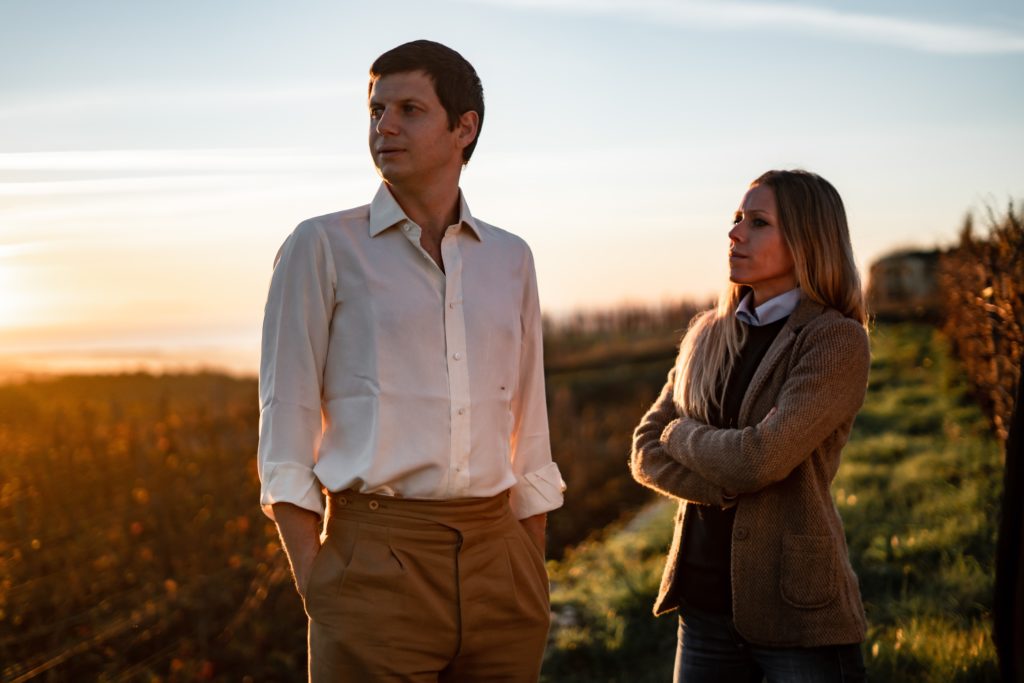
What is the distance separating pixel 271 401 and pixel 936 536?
16.9 ft

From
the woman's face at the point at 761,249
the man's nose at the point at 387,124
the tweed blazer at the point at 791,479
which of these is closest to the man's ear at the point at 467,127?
the man's nose at the point at 387,124

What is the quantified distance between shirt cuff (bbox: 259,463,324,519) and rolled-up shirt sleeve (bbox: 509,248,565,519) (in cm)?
67

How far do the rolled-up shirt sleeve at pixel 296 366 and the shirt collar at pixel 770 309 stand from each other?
124 cm

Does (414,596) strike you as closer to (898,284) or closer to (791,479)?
(791,479)

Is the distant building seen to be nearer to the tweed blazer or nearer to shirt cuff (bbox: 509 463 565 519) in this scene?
the tweed blazer

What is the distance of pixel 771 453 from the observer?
271 cm

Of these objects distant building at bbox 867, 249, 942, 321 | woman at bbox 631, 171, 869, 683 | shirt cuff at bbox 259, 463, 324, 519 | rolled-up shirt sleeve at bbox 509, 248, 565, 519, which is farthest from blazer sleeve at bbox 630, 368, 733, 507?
distant building at bbox 867, 249, 942, 321

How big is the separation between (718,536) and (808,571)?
278 millimetres

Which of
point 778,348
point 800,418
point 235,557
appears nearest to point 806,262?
point 778,348

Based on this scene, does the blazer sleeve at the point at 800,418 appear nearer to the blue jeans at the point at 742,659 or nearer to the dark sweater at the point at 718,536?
the dark sweater at the point at 718,536

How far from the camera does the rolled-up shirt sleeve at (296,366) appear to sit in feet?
8.20

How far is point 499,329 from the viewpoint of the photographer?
276 centimetres

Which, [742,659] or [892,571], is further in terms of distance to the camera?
[892,571]

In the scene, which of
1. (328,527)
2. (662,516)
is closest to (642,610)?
(662,516)
